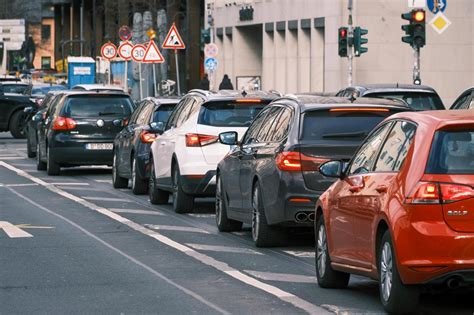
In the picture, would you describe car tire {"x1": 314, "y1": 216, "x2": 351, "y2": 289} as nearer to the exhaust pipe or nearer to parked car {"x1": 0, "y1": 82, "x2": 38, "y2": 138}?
the exhaust pipe

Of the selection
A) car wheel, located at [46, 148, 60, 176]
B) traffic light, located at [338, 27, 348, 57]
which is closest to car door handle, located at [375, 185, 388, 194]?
car wheel, located at [46, 148, 60, 176]

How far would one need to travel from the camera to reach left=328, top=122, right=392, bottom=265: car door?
35.3 ft

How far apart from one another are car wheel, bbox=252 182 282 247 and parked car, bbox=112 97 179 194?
712 cm

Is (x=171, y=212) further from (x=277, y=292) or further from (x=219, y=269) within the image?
(x=277, y=292)

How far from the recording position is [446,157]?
31.4 ft

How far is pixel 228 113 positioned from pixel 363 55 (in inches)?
1325

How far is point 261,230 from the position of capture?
1509cm

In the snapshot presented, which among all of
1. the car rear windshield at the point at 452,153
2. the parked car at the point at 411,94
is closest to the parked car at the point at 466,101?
the parked car at the point at 411,94

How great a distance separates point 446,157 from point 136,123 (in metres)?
15.6

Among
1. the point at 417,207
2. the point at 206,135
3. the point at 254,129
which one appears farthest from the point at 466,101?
the point at 417,207

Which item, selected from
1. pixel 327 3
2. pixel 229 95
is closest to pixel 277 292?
pixel 229 95

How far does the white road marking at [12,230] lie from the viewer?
1661cm

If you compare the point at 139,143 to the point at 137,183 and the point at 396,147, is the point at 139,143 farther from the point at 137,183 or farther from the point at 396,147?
the point at 396,147

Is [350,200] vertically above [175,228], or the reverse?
[350,200]
